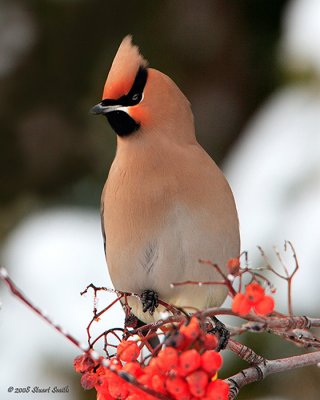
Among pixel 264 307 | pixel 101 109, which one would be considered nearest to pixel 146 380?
pixel 264 307

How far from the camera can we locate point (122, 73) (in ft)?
8.16

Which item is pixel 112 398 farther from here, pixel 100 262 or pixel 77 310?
pixel 100 262

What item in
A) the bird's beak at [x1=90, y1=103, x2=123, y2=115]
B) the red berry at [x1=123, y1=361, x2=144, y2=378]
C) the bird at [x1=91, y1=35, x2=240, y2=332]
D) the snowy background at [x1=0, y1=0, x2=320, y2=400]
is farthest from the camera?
the snowy background at [x1=0, y1=0, x2=320, y2=400]

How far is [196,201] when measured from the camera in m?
2.73

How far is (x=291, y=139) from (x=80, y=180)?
0.99m

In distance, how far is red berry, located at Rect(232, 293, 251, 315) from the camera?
1671 millimetres

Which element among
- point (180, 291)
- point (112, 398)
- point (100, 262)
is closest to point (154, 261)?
point (180, 291)

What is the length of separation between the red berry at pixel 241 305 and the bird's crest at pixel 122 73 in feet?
3.03

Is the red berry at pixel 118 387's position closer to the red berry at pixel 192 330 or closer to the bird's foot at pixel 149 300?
the red berry at pixel 192 330

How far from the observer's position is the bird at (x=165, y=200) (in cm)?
272

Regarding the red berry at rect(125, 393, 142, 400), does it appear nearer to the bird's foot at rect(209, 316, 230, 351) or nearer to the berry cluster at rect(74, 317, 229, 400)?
→ the berry cluster at rect(74, 317, 229, 400)

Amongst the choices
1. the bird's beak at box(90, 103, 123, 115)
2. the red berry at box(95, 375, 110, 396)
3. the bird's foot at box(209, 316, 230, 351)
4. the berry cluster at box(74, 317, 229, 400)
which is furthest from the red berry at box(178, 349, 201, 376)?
the bird's beak at box(90, 103, 123, 115)

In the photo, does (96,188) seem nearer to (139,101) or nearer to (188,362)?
(139,101)

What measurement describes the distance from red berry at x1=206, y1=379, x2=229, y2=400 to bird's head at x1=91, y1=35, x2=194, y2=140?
0.97 m
